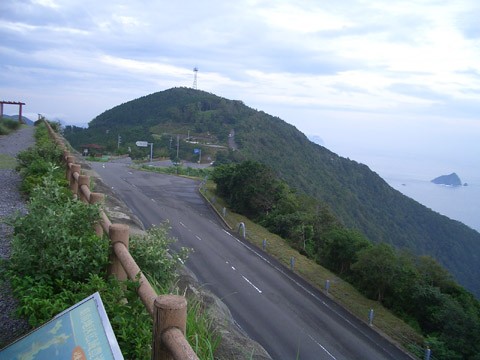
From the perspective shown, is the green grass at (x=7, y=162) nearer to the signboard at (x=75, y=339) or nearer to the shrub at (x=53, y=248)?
the shrub at (x=53, y=248)

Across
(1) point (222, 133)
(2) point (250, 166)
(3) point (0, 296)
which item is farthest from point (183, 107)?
(3) point (0, 296)

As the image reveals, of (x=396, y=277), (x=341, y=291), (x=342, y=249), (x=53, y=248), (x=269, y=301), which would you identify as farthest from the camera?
(x=342, y=249)

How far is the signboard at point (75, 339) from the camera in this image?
1.90 metres

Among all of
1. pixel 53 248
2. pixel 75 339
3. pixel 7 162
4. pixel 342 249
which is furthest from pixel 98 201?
pixel 342 249

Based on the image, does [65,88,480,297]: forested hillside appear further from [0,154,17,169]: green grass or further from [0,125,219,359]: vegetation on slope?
[0,125,219,359]: vegetation on slope

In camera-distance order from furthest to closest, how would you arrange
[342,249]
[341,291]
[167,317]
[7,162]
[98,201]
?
[342,249], [341,291], [7,162], [98,201], [167,317]

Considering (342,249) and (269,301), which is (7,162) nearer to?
(269,301)

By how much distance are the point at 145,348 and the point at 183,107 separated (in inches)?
4098

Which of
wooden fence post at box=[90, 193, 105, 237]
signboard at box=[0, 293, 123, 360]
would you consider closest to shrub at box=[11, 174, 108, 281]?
wooden fence post at box=[90, 193, 105, 237]

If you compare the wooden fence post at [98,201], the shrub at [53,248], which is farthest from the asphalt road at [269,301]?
the shrub at [53,248]

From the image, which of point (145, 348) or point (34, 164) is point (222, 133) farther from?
point (145, 348)

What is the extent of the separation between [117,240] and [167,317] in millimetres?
1534

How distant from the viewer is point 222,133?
88.7 metres

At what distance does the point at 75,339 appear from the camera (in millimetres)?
2055
